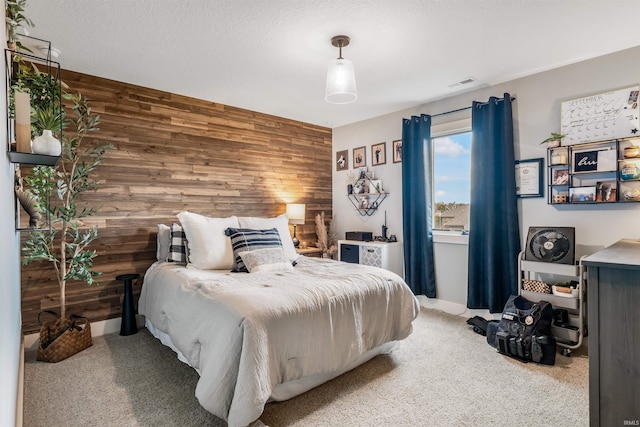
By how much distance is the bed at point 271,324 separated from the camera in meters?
1.66

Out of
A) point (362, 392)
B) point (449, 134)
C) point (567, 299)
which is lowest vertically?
Result: point (362, 392)

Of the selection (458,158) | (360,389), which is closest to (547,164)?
(458,158)

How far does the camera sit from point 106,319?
314 centimetres

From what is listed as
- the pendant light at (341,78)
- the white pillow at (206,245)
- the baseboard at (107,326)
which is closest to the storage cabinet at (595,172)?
the pendant light at (341,78)

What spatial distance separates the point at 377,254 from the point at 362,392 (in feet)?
6.97

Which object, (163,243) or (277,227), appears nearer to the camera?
(163,243)

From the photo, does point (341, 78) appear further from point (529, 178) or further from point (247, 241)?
point (529, 178)

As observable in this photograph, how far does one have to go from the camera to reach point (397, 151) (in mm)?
4297

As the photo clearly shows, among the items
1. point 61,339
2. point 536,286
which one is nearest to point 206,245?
point 61,339

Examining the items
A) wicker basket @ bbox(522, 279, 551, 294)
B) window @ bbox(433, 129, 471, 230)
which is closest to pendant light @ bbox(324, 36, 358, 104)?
window @ bbox(433, 129, 471, 230)

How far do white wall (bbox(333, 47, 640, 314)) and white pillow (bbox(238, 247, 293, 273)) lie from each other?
194 centimetres

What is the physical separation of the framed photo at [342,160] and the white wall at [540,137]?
26.0 inches

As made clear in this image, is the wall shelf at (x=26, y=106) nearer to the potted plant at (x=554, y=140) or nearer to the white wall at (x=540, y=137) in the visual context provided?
the white wall at (x=540, y=137)

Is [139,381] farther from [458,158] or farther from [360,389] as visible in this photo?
[458,158]
